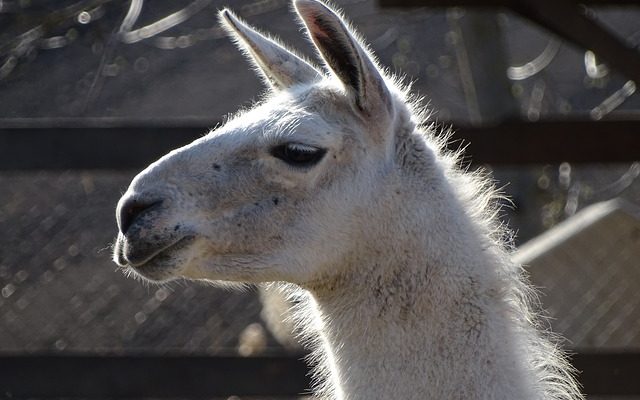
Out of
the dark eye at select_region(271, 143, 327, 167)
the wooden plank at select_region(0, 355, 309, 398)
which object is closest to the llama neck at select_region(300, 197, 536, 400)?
the dark eye at select_region(271, 143, 327, 167)

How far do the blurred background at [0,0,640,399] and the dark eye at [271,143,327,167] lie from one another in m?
1.53

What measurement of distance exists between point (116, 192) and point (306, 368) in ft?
11.0

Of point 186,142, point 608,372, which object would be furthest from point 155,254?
point 608,372

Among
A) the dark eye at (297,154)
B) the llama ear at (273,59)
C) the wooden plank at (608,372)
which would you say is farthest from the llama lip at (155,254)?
the wooden plank at (608,372)

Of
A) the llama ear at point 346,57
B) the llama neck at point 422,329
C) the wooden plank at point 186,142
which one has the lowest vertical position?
the wooden plank at point 186,142

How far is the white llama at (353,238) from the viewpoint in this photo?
2834 mm

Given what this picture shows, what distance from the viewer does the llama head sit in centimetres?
286

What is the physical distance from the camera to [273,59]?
134 inches

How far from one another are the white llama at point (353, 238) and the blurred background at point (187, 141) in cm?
143

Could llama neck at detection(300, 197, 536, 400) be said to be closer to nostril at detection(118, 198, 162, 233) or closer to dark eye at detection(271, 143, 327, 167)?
dark eye at detection(271, 143, 327, 167)

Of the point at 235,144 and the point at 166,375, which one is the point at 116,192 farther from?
the point at 235,144

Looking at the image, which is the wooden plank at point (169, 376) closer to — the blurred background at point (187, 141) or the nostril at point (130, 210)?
the blurred background at point (187, 141)

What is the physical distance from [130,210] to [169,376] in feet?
5.75

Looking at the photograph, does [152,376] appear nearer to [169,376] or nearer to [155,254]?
[169,376]
